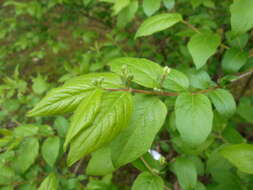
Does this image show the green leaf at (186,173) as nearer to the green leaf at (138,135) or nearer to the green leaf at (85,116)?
the green leaf at (138,135)

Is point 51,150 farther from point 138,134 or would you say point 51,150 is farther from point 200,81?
point 200,81

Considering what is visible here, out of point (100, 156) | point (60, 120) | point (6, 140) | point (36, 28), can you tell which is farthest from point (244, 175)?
point (36, 28)

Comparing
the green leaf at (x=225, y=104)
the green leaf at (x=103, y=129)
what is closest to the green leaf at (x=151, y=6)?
the green leaf at (x=225, y=104)

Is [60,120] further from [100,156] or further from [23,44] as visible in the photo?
[23,44]

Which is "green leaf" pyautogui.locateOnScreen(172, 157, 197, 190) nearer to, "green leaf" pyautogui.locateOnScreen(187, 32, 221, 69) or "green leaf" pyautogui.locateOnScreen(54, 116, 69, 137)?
"green leaf" pyautogui.locateOnScreen(187, 32, 221, 69)

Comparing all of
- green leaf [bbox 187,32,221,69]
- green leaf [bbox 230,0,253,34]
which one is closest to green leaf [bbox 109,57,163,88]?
green leaf [bbox 187,32,221,69]

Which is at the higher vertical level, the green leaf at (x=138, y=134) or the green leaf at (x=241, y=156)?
the green leaf at (x=138, y=134)
